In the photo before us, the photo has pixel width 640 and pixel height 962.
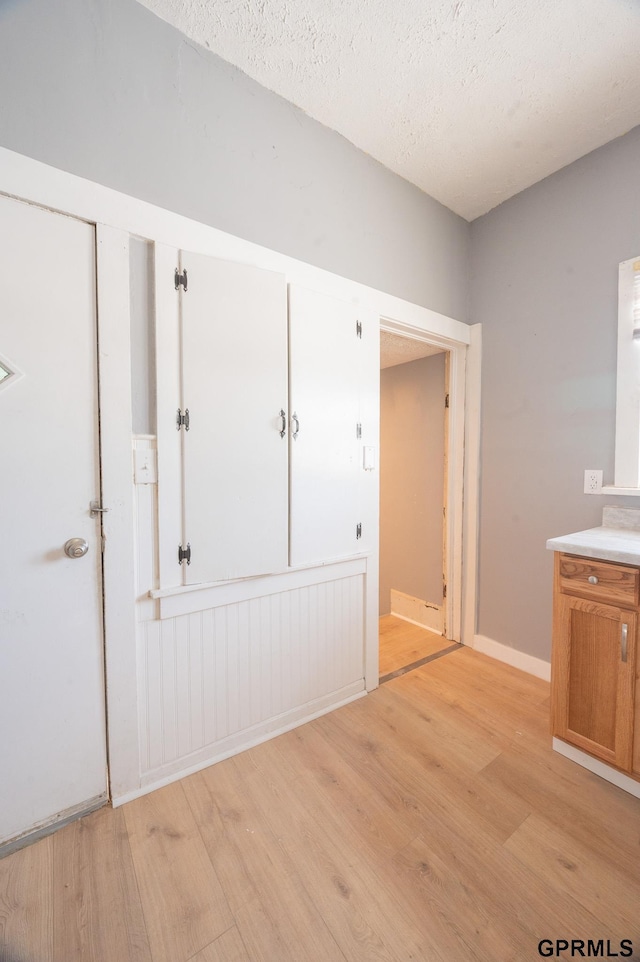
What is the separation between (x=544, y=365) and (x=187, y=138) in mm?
2050

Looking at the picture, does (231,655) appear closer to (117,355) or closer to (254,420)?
(254,420)

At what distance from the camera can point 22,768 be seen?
1.23 meters

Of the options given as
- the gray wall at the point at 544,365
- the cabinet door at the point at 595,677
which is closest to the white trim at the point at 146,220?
the gray wall at the point at 544,365

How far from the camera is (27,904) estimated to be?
3.54ft

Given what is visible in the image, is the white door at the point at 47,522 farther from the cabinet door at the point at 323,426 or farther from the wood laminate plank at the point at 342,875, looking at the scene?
the cabinet door at the point at 323,426

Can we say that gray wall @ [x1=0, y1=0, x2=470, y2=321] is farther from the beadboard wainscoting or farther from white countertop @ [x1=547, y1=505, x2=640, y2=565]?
white countertop @ [x1=547, y1=505, x2=640, y2=565]

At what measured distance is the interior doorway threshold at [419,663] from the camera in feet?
7.39

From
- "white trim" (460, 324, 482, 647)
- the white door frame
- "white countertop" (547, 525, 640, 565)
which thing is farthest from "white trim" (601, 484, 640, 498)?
the white door frame

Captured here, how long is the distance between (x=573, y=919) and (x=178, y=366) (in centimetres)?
206

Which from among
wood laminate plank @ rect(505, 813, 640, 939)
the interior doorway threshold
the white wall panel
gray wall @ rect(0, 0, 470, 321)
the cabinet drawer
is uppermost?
gray wall @ rect(0, 0, 470, 321)

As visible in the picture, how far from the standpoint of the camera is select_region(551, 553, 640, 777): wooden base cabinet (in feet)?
4.56

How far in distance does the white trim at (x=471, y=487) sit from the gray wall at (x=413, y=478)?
0.83 feet

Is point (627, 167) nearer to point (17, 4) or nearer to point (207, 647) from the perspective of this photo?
point (17, 4)

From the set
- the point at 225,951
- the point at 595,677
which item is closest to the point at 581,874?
the point at 595,677
